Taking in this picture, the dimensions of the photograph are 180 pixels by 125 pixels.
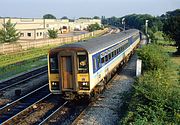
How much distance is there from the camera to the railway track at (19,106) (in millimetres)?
14272

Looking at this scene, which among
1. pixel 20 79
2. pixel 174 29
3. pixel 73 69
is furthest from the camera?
pixel 174 29

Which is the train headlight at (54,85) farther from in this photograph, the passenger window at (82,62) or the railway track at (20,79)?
the railway track at (20,79)

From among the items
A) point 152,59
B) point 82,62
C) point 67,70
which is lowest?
point 152,59

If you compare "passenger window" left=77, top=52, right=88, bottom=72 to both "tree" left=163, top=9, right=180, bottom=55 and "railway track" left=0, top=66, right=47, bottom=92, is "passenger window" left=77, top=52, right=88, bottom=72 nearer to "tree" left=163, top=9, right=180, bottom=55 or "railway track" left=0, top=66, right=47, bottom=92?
"railway track" left=0, top=66, right=47, bottom=92

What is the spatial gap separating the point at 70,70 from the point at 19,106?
3.55 meters

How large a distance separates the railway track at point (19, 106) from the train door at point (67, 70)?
229 cm

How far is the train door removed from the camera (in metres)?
14.9

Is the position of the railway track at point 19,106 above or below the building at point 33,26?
below

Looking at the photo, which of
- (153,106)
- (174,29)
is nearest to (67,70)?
(153,106)

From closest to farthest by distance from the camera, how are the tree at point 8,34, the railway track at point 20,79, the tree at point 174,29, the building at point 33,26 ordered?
the railway track at point 20,79, the tree at point 174,29, the tree at point 8,34, the building at point 33,26

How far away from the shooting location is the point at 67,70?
15.1 metres

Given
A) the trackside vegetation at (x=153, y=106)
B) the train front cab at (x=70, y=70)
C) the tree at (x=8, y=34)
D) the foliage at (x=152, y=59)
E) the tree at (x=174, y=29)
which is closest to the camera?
the trackside vegetation at (x=153, y=106)

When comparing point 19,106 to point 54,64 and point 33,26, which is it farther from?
point 33,26

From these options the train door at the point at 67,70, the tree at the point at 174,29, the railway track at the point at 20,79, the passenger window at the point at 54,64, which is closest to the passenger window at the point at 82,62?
the train door at the point at 67,70
